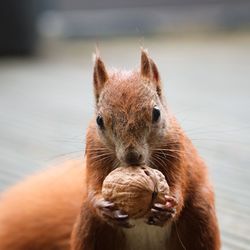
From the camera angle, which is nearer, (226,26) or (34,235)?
(34,235)

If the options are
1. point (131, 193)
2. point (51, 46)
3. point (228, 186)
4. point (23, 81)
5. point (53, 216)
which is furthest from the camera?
point (51, 46)

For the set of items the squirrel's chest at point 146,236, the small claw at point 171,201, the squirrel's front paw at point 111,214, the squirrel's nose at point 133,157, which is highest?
the squirrel's nose at point 133,157

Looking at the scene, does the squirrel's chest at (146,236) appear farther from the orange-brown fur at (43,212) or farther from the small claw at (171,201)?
the orange-brown fur at (43,212)

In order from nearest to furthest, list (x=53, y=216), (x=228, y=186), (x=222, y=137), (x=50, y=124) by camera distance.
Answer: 1. (x=53, y=216)
2. (x=228, y=186)
3. (x=222, y=137)
4. (x=50, y=124)

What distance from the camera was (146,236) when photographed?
1.15 m

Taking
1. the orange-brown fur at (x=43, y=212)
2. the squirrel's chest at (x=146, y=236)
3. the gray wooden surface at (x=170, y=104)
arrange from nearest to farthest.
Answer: the squirrel's chest at (x=146, y=236) < the orange-brown fur at (x=43, y=212) < the gray wooden surface at (x=170, y=104)

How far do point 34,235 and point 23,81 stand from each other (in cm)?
214

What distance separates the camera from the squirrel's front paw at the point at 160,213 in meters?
1.04

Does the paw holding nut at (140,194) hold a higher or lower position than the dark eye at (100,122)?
lower

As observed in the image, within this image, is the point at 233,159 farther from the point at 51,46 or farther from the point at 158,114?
the point at 51,46

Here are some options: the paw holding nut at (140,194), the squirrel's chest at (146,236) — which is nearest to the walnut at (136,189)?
the paw holding nut at (140,194)

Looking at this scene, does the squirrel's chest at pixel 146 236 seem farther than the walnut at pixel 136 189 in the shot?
Yes

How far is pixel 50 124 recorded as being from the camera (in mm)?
2518

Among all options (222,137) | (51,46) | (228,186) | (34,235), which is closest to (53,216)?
(34,235)
